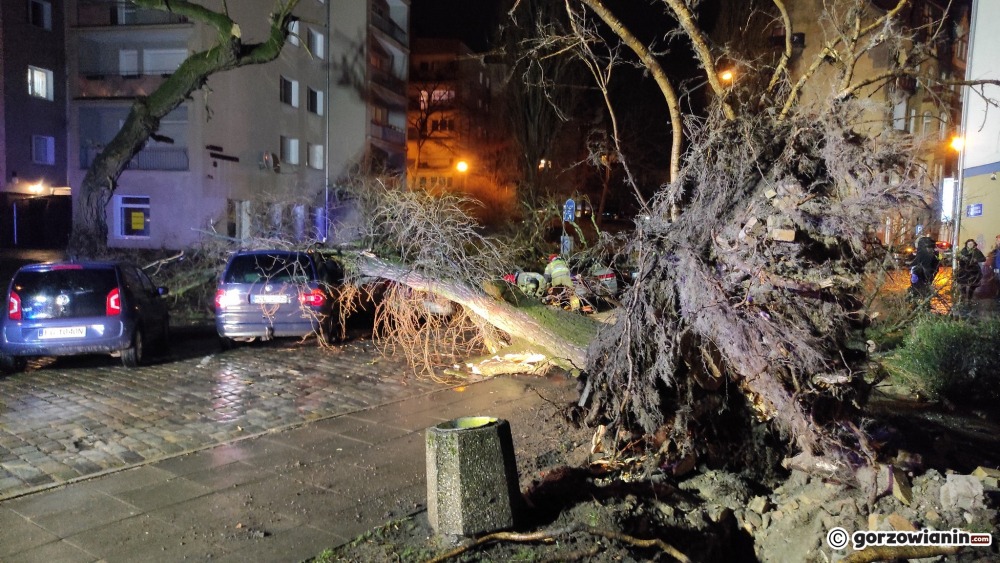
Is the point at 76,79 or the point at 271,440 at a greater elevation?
the point at 76,79

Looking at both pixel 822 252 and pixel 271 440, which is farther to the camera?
pixel 271 440

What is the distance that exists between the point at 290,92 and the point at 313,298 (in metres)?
24.6

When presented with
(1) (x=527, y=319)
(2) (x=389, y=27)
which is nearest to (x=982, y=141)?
(1) (x=527, y=319)

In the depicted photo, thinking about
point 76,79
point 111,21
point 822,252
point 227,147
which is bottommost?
point 822,252

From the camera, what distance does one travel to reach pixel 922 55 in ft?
23.9

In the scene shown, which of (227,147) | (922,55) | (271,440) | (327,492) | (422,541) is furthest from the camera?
(227,147)

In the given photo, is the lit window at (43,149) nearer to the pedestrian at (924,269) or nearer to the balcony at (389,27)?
the balcony at (389,27)

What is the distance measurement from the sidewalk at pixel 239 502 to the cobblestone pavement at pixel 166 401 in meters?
0.43

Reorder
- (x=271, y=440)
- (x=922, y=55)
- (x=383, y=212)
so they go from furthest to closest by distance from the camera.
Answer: (x=383, y=212)
(x=922, y=55)
(x=271, y=440)

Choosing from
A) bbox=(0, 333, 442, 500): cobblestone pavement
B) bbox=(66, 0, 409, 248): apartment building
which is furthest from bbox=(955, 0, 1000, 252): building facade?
bbox=(66, 0, 409, 248): apartment building

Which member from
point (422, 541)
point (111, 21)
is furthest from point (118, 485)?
point (111, 21)

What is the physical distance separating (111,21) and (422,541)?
31.9 metres

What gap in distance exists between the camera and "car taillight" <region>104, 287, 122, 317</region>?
9641 mm

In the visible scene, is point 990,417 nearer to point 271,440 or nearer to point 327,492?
point 327,492
